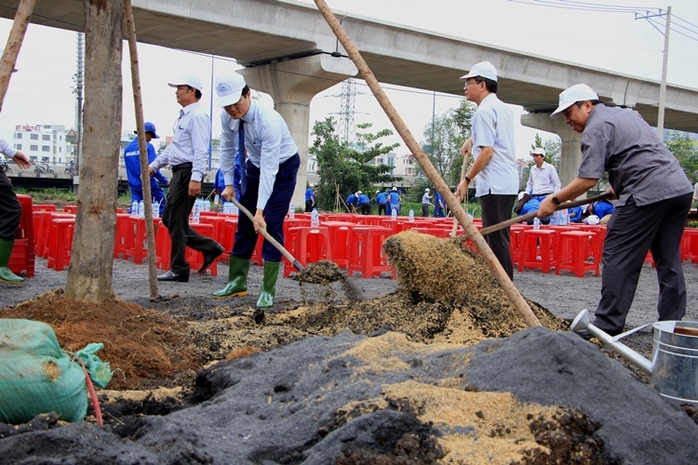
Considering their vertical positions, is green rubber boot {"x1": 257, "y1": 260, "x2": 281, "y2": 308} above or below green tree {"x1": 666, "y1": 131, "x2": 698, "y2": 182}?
below

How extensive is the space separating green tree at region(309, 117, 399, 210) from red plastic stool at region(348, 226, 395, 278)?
2893 centimetres

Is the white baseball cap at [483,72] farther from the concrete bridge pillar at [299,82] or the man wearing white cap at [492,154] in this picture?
the concrete bridge pillar at [299,82]

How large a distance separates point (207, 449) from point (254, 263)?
7.60m

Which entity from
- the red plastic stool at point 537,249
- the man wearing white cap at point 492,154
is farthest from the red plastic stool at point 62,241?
the red plastic stool at point 537,249

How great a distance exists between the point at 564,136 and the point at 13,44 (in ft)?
116

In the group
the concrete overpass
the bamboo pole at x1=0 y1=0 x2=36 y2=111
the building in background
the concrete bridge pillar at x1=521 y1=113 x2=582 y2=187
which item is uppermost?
the building in background

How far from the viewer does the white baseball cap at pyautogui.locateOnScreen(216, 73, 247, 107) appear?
578 centimetres

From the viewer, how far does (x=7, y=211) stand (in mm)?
7094

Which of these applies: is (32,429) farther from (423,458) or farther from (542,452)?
(542,452)

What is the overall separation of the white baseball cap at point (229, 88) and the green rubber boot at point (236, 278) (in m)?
1.53

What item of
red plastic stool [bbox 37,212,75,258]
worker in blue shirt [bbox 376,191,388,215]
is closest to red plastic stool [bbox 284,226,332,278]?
red plastic stool [bbox 37,212,75,258]

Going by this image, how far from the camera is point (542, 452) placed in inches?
91.6

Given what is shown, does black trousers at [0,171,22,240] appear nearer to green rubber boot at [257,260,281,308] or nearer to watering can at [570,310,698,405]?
green rubber boot at [257,260,281,308]

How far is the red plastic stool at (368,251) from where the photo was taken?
30.1 feet
